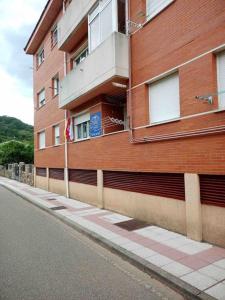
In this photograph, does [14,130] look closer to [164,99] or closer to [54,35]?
[54,35]

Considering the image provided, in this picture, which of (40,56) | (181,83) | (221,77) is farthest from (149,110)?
(40,56)

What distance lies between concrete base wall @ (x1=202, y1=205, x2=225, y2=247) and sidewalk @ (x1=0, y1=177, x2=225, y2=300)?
0.57ft

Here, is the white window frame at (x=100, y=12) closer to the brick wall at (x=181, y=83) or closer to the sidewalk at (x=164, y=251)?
the brick wall at (x=181, y=83)

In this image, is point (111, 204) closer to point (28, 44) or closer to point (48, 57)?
point (48, 57)

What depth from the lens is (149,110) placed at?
838 cm

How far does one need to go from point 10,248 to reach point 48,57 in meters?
13.8

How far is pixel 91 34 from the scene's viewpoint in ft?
35.8

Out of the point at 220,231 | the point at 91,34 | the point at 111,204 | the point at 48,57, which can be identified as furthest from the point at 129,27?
the point at 48,57

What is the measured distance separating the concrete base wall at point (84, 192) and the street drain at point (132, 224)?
3.12 meters

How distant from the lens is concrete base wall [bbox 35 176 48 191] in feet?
58.5

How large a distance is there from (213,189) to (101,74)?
18.2 ft

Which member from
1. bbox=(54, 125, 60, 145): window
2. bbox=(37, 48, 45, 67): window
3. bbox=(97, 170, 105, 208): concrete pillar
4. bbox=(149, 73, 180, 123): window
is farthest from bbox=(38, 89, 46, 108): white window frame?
bbox=(149, 73, 180, 123): window

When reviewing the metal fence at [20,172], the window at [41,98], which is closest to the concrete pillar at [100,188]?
the window at [41,98]

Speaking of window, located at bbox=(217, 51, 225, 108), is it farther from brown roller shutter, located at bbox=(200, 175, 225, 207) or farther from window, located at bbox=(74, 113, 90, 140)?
window, located at bbox=(74, 113, 90, 140)
